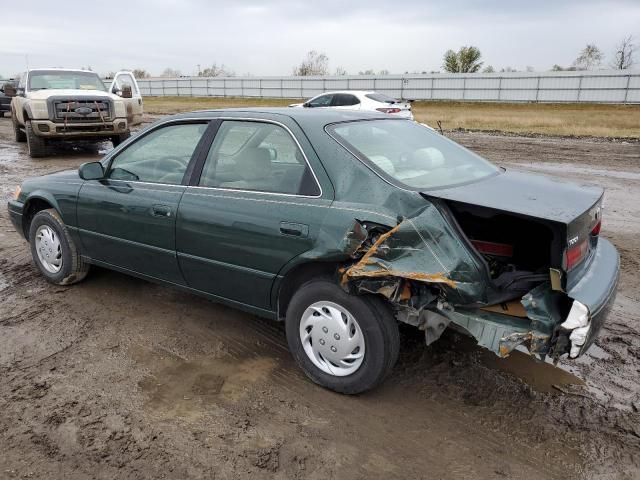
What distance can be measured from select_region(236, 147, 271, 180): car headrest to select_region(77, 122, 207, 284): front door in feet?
1.36

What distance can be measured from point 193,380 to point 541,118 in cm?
2782

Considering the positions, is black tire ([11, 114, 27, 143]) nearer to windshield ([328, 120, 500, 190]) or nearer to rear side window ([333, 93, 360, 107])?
rear side window ([333, 93, 360, 107])

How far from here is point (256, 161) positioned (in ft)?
12.1

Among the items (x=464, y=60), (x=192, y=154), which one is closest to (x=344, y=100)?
(x=192, y=154)

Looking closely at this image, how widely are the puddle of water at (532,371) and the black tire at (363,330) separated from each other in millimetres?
975

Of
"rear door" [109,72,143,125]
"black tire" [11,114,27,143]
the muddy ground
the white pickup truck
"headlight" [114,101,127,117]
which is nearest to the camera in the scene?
the muddy ground

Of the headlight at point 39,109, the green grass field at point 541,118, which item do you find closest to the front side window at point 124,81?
the headlight at point 39,109

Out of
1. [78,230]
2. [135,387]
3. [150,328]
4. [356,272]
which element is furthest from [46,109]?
[356,272]

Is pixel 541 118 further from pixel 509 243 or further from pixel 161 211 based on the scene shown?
pixel 161 211

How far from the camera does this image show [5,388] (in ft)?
10.8

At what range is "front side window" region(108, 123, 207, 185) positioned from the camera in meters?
3.98

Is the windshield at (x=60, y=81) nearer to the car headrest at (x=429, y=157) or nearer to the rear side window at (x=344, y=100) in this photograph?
the rear side window at (x=344, y=100)

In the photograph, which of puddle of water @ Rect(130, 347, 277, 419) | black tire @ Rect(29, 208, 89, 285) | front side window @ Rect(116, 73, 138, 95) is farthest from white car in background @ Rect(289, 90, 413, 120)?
puddle of water @ Rect(130, 347, 277, 419)

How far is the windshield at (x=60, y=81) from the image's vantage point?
13.5m
